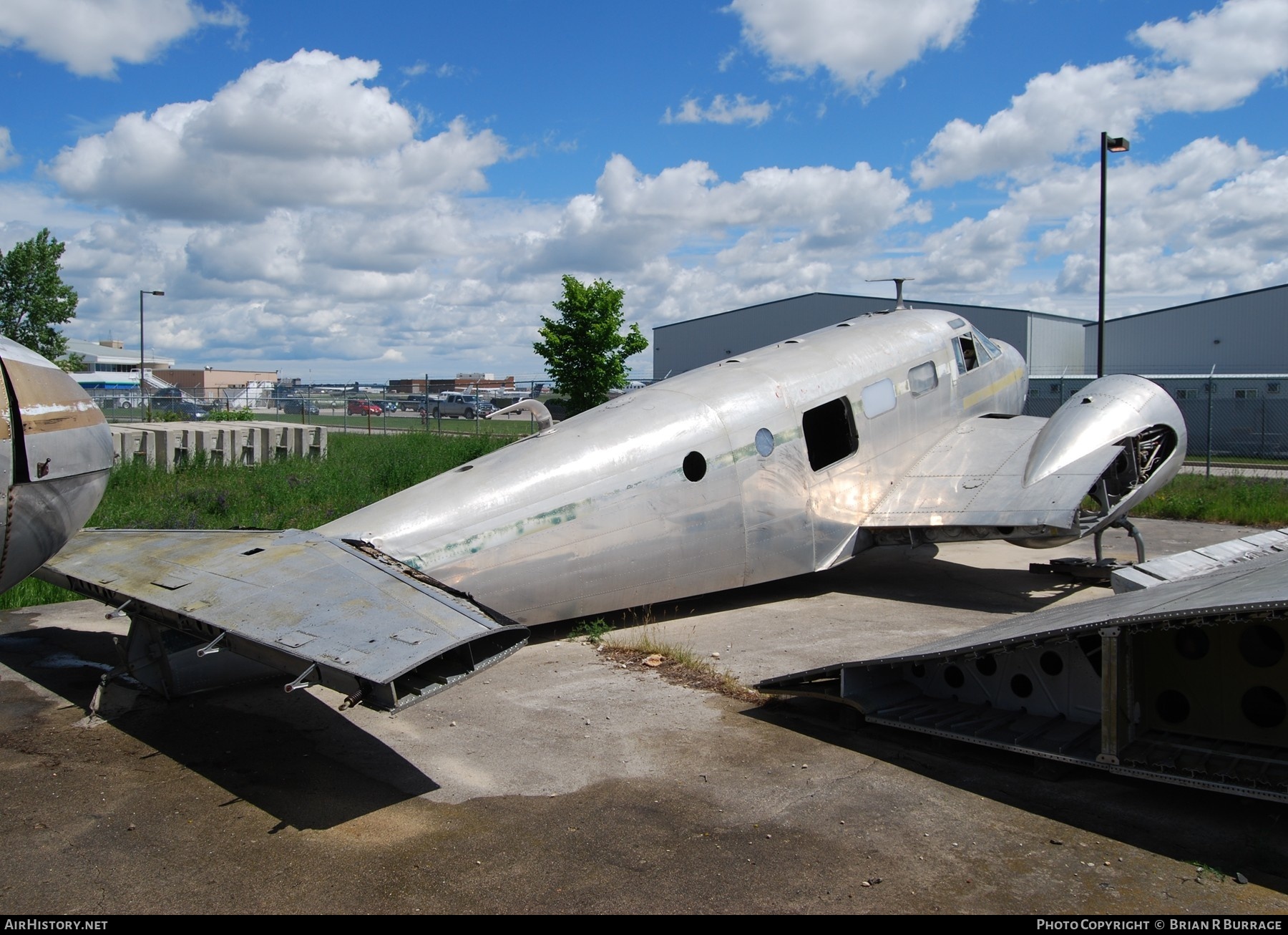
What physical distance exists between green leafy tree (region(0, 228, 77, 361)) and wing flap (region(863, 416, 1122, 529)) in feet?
150

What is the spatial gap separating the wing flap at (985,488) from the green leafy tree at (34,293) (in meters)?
45.6

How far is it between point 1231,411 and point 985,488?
29848mm

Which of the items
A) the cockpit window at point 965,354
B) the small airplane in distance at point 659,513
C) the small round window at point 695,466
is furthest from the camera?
the cockpit window at point 965,354

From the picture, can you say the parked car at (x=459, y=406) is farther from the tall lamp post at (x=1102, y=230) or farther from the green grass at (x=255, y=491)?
the tall lamp post at (x=1102, y=230)

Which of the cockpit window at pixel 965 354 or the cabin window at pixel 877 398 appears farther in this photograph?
the cockpit window at pixel 965 354

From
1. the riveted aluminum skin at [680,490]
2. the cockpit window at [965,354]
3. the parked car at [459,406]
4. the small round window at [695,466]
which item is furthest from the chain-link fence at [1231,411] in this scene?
the parked car at [459,406]

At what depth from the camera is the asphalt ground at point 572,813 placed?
474 centimetres

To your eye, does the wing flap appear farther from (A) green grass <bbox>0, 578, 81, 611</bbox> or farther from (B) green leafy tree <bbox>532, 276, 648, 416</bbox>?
(B) green leafy tree <bbox>532, 276, 648, 416</bbox>

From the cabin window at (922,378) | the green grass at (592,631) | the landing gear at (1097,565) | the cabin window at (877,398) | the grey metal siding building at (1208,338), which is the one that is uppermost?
the grey metal siding building at (1208,338)

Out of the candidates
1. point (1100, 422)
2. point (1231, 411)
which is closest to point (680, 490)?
point (1100, 422)

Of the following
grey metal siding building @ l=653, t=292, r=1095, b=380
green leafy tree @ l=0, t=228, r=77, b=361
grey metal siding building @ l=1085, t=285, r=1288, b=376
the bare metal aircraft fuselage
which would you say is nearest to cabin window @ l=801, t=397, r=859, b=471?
the bare metal aircraft fuselage

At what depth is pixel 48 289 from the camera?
45062 mm

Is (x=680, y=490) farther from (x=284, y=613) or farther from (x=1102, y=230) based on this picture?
(x=1102, y=230)
